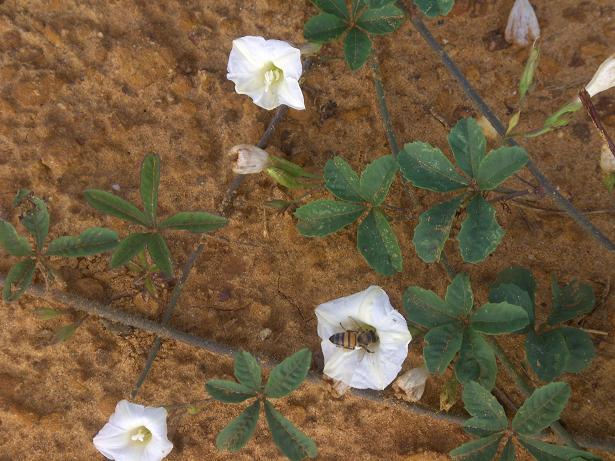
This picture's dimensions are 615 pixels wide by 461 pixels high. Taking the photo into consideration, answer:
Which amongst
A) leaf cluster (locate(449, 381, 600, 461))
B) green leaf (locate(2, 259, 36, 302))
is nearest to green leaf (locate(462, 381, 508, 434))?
leaf cluster (locate(449, 381, 600, 461))

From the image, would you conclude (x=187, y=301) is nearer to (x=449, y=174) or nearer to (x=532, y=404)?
(x=449, y=174)

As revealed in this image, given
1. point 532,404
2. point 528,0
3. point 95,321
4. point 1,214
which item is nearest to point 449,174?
point 532,404

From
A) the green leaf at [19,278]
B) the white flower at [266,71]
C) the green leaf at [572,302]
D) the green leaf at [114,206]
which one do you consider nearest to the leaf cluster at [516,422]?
the green leaf at [572,302]

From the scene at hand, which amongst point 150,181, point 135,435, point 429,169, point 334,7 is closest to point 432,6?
point 334,7

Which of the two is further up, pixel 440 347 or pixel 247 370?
pixel 440 347

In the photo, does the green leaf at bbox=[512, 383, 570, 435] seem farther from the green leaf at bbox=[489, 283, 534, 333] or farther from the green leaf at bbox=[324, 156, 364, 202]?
the green leaf at bbox=[324, 156, 364, 202]

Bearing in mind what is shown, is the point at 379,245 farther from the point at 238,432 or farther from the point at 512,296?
the point at 238,432
